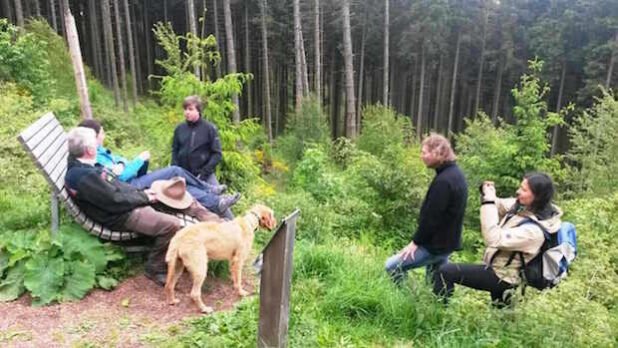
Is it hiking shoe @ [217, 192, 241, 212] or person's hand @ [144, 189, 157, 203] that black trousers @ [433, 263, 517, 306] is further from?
person's hand @ [144, 189, 157, 203]

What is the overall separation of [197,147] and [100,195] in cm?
209

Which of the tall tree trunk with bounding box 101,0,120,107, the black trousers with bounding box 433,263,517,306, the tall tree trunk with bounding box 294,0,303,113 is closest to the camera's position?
the black trousers with bounding box 433,263,517,306

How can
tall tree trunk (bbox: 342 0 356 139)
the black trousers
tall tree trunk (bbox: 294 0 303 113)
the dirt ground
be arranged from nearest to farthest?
the dirt ground
the black trousers
tall tree trunk (bbox: 342 0 356 139)
tall tree trunk (bbox: 294 0 303 113)

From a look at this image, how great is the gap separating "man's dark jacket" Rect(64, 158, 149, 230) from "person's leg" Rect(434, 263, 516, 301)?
9.86 ft

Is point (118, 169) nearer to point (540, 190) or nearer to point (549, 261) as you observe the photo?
point (540, 190)

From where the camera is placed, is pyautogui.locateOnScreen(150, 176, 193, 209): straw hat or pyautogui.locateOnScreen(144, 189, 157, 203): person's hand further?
pyautogui.locateOnScreen(150, 176, 193, 209): straw hat

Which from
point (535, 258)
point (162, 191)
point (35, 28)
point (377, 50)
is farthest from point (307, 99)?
point (377, 50)

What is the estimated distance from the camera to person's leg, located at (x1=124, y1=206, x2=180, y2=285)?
4312mm

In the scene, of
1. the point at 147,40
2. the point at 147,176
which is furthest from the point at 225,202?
the point at 147,40

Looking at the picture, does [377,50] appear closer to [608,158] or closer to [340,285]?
[608,158]

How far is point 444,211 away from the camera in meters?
3.90

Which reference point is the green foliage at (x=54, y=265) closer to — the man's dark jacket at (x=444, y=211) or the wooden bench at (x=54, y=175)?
the wooden bench at (x=54, y=175)

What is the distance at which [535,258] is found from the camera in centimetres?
362

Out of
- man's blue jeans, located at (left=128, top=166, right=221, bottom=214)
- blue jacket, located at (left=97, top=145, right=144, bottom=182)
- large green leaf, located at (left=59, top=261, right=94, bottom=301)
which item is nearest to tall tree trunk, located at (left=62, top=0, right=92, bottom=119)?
blue jacket, located at (left=97, top=145, right=144, bottom=182)
